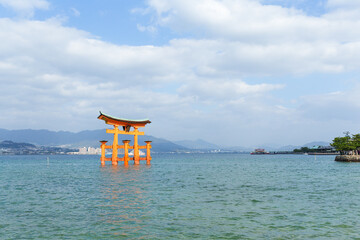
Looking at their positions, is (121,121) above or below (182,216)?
above

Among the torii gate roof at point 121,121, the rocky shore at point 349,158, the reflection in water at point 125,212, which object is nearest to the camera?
the reflection in water at point 125,212

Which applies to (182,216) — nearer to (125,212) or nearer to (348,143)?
(125,212)

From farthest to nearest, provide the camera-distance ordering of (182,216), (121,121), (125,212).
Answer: (121,121)
(125,212)
(182,216)

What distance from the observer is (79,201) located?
19.0 metres

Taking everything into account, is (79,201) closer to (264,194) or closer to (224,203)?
(224,203)

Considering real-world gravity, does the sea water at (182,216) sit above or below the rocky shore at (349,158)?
above

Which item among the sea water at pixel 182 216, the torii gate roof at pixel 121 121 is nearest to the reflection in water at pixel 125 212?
the sea water at pixel 182 216

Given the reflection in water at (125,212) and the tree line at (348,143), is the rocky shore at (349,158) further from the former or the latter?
the reflection in water at (125,212)

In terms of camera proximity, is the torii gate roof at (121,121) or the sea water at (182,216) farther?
the torii gate roof at (121,121)

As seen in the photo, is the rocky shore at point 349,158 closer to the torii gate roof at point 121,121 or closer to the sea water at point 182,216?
the torii gate roof at point 121,121

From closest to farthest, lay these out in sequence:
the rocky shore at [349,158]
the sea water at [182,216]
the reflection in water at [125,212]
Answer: the sea water at [182,216] < the reflection in water at [125,212] < the rocky shore at [349,158]

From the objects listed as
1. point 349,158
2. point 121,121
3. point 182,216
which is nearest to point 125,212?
point 182,216

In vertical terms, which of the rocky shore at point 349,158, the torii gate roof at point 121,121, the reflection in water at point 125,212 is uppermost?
the torii gate roof at point 121,121

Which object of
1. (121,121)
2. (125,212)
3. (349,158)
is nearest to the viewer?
(125,212)
